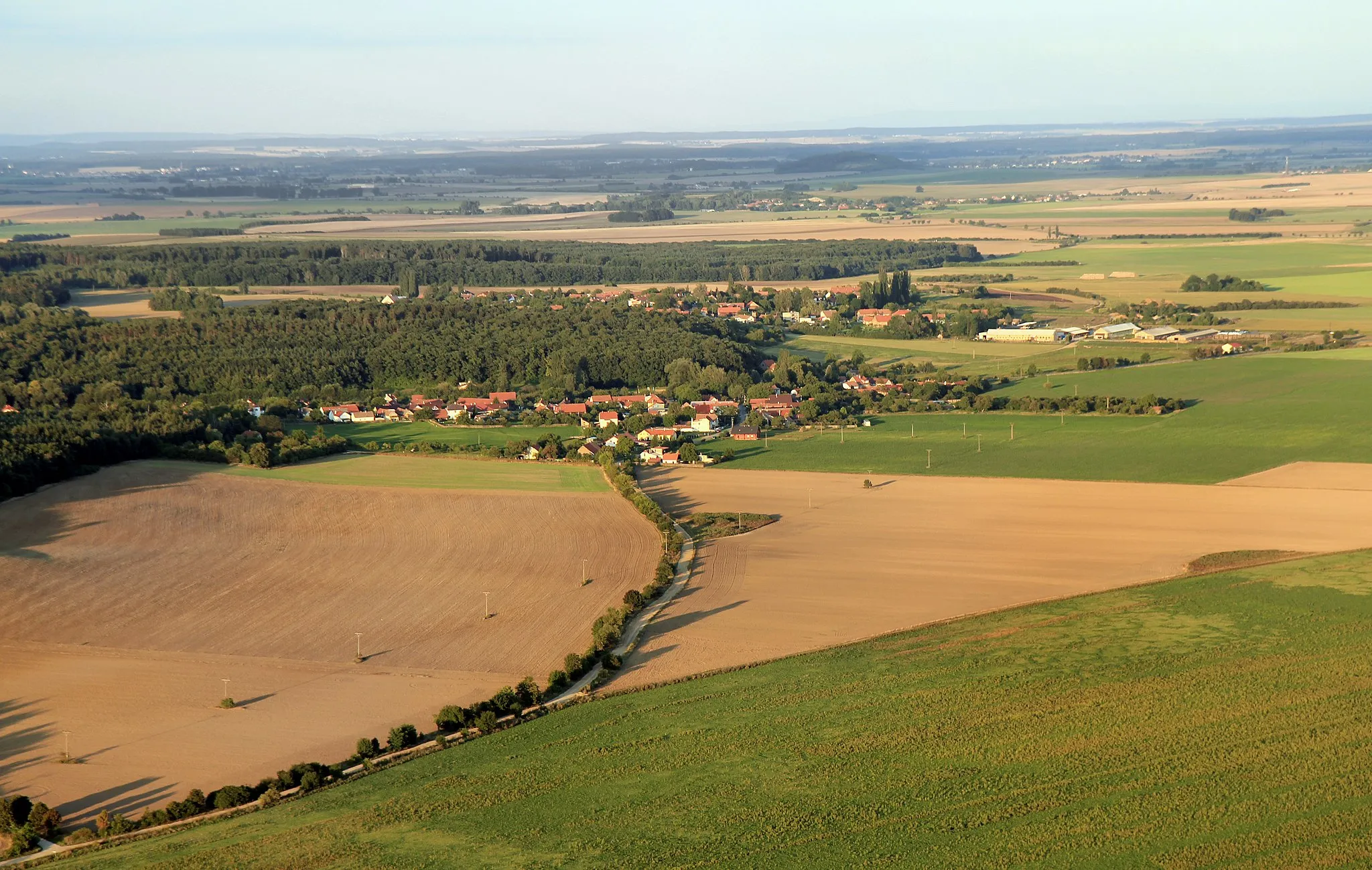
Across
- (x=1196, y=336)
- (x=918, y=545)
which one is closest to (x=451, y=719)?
(x=918, y=545)

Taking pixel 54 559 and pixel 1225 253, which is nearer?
pixel 54 559

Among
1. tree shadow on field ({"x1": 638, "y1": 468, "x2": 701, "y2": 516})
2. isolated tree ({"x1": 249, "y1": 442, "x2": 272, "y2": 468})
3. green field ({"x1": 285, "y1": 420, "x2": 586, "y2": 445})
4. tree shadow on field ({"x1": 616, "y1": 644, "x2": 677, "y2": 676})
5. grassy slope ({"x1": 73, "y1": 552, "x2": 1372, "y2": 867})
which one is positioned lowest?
green field ({"x1": 285, "y1": 420, "x2": 586, "y2": 445})

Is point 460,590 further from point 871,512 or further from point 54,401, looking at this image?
point 54,401

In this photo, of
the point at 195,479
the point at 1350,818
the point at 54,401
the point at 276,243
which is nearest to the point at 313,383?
the point at 54,401

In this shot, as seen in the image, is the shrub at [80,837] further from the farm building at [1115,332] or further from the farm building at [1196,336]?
the farm building at [1196,336]

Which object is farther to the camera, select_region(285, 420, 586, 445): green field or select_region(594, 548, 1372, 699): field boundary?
select_region(285, 420, 586, 445): green field

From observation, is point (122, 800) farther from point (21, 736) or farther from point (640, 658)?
point (640, 658)

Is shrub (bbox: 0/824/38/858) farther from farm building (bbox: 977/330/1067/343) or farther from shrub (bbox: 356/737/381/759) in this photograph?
farm building (bbox: 977/330/1067/343)

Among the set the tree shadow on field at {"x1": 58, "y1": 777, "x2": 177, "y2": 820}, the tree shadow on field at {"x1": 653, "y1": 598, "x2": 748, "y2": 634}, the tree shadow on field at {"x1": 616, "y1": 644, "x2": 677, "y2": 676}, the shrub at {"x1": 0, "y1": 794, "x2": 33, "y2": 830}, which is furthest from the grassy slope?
the tree shadow on field at {"x1": 653, "y1": 598, "x2": 748, "y2": 634}
